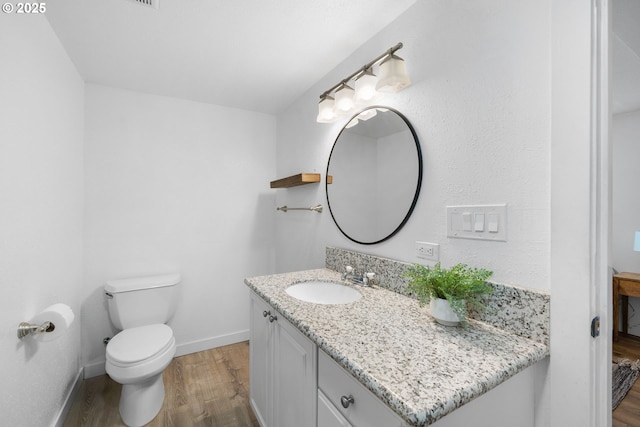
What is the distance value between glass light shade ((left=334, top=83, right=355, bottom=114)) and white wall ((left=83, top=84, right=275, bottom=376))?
1.28 meters

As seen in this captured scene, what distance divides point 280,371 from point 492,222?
42.3 inches

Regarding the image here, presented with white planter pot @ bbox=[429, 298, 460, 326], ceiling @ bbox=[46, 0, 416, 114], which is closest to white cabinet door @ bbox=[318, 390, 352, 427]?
white planter pot @ bbox=[429, 298, 460, 326]

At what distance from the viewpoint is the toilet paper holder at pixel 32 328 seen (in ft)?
3.86

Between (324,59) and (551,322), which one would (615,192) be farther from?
(324,59)

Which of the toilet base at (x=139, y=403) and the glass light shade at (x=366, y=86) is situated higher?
the glass light shade at (x=366, y=86)

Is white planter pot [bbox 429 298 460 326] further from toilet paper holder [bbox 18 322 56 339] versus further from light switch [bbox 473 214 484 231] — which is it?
toilet paper holder [bbox 18 322 56 339]

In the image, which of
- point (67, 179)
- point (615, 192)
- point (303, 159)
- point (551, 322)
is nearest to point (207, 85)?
point (303, 159)

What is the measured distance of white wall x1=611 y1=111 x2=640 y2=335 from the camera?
92.4 inches

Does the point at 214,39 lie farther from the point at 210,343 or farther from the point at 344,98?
the point at 210,343

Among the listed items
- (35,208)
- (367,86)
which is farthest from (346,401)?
(35,208)

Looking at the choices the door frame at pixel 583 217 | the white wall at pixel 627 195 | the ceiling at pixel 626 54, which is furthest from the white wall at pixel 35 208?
the white wall at pixel 627 195

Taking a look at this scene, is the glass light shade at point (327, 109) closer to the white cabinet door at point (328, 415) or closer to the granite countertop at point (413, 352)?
the granite countertop at point (413, 352)

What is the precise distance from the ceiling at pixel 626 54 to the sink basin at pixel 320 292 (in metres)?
1.35

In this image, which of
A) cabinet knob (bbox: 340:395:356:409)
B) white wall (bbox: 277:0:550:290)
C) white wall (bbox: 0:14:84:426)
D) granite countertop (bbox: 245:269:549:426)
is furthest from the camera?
white wall (bbox: 0:14:84:426)
